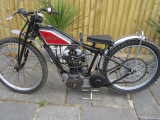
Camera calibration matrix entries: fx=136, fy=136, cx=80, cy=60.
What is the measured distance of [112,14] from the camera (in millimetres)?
3318

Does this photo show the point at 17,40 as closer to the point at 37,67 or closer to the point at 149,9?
the point at 37,67

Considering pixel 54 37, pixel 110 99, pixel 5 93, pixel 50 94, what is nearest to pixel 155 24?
pixel 110 99

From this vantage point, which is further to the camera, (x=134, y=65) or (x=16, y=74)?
(x=16, y=74)

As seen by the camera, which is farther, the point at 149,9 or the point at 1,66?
the point at 149,9

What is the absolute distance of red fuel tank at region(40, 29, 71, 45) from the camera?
6.14 feet

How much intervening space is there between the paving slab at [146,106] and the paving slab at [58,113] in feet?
3.14

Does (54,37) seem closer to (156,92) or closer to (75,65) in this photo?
(75,65)

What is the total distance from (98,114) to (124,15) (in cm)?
242

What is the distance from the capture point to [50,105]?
214 centimetres

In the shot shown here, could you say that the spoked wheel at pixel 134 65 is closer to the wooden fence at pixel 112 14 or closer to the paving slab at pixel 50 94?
the paving slab at pixel 50 94

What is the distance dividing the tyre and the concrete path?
16cm

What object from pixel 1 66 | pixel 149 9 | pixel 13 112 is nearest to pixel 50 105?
pixel 13 112

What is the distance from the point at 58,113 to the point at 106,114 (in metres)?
0.71

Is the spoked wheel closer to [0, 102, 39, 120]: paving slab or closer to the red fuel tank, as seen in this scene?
the red fuel tank
